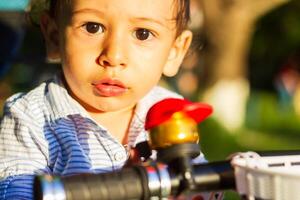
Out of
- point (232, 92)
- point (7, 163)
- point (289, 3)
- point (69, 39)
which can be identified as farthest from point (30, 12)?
point (289, 3)

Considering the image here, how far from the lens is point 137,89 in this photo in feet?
6.35

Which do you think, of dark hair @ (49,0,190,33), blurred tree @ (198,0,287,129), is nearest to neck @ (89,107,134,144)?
dark hair @ (49,0,190,33)

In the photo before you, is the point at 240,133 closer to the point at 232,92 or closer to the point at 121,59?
the point at 232,92

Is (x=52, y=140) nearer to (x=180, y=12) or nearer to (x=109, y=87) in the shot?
(x=109, y=87)

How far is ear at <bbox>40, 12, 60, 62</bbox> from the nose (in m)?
0.39

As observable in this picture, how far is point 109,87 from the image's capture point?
73.3 inches

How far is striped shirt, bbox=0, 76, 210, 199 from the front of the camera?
73.4 inches

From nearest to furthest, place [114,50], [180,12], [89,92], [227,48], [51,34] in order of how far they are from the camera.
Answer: [114,50] < [89,92] < [180,12] < [51,34] < [227,48]

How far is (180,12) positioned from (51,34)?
1.30 ft

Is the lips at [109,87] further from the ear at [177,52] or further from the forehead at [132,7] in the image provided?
the ear at [177,52]

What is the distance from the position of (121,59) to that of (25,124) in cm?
33

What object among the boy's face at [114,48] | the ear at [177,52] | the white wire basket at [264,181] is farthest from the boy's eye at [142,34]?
the white wire basket at [264,181]

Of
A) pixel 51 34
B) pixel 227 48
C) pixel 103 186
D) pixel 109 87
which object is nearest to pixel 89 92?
pixel 109 87

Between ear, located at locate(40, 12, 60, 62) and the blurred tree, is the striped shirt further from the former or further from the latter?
the blurred tree
